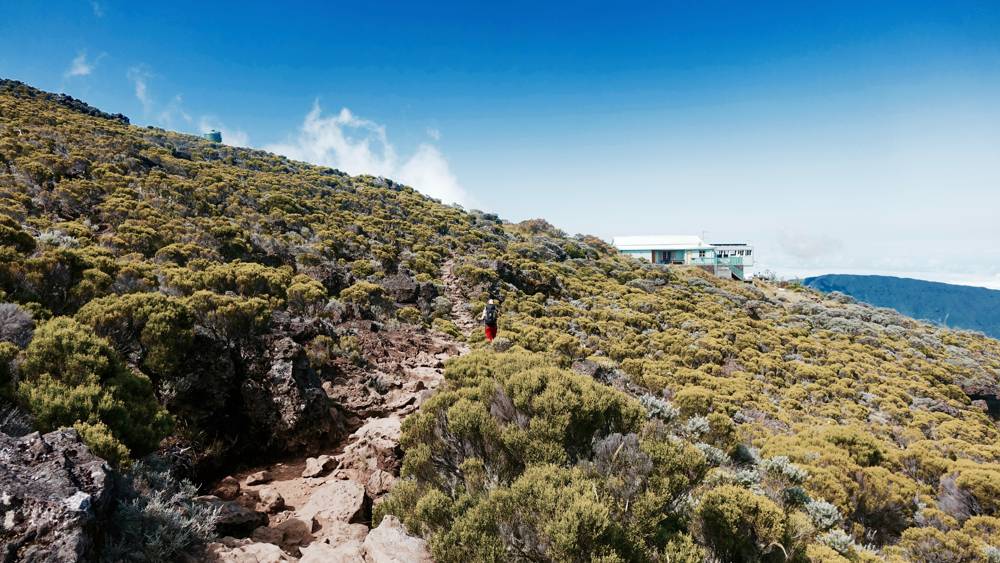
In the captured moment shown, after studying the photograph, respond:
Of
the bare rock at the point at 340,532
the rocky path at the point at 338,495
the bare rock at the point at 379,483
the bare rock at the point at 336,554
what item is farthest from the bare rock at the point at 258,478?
the bare rock at the point at 336,554

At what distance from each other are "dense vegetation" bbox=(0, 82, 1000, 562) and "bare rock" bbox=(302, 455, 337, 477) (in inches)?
55.7

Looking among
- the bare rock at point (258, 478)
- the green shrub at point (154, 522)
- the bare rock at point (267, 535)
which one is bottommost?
the bare rock at point (258, 478)

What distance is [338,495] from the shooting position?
567 centimetres

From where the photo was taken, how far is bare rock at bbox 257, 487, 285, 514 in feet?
18.1

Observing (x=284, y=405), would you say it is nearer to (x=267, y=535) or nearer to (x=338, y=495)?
(x=338, y=495)

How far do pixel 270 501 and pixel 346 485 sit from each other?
0.98 m

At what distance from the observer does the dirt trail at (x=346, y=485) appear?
13.9 ft

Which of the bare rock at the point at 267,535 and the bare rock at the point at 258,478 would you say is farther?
the bare rock at the point at 258,478

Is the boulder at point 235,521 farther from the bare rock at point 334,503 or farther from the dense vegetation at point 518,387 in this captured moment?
the dense vegetation at point 518,387

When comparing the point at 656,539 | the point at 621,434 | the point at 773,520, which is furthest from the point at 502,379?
the point at 773,520

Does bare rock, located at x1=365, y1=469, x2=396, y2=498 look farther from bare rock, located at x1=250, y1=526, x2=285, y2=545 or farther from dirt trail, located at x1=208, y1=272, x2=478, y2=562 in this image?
bare rock, located at x1=250, y1=526, x2=285, y2=545

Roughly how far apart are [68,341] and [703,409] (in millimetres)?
13282

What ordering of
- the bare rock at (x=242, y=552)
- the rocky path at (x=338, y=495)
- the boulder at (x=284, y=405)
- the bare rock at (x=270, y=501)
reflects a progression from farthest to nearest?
the boulder at (x=284, y=405) < the bare rock at (x=270, y=501) < the rocky path at (x=338, y=495) < the bare rock at (x=242, y=552)

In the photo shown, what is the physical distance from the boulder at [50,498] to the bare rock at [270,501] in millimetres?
2619
